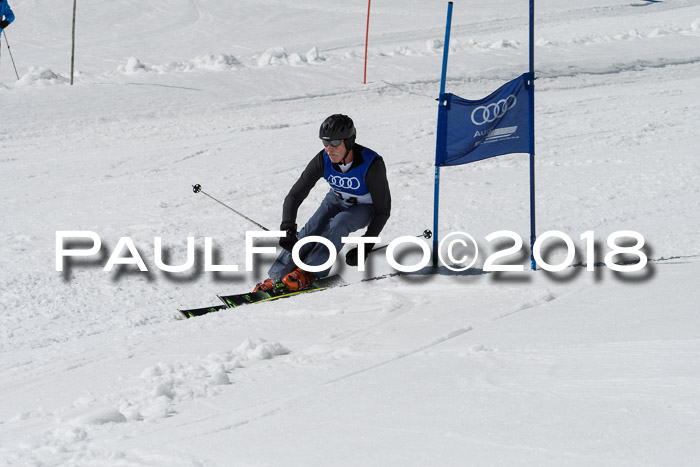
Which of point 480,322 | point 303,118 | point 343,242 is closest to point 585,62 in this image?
point 303,118

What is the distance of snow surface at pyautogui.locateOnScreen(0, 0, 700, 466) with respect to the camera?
9.65 ft

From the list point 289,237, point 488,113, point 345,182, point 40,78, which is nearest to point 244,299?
point 289,237

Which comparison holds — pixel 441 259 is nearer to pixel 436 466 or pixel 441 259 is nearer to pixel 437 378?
pixel 437 378

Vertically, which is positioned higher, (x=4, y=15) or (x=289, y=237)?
(x=4, y=15)

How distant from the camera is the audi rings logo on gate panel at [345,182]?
19.8 feet

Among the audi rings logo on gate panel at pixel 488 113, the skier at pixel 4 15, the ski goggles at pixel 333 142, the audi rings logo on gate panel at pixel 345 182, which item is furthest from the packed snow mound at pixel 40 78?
the audi rings logo on gate panel at pixel 488 113

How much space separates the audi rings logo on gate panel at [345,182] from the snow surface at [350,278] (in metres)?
0.76

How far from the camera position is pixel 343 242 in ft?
20.3

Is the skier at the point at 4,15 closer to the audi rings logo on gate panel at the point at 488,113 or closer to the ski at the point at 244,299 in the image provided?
the ski at the point at 244,299

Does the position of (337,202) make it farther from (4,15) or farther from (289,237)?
(4,15)

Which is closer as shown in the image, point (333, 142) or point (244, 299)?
point (333, 142)

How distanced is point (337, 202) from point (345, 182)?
1.01ft

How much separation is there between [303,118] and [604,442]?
9.42m

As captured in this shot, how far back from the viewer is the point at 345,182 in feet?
19.9
